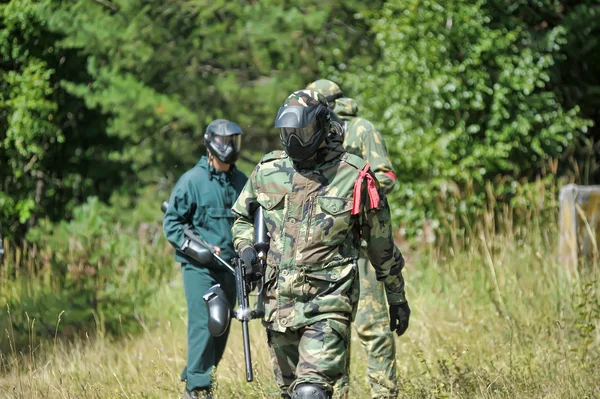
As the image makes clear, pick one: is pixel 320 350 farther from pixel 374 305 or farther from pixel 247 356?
pixel 374 305

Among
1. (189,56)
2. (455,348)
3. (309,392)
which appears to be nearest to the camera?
(309,392)

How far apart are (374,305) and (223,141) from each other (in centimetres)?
146

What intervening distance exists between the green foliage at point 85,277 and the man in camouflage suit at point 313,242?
368 cm

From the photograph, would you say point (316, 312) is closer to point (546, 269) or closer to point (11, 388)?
point (11, 388)

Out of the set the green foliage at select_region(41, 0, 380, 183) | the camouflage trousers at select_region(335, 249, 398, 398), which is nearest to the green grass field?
the camouflage trousers at select_region(335, 249, 398, 398)

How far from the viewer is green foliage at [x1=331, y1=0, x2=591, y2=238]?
9781 mm

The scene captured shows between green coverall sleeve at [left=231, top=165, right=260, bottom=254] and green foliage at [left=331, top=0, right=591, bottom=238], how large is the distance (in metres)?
5.29

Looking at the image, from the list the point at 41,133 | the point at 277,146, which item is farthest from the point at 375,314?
the point at 277,146

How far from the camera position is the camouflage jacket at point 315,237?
13.9ft

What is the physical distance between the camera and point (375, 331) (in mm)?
5582

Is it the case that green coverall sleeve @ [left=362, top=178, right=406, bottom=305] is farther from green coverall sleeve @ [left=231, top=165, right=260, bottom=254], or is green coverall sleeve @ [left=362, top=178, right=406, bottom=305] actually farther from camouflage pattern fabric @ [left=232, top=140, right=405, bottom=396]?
green coverall sleeve @ [left=231, top=165, right=260, bottom=254]

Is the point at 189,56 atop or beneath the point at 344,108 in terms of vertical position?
atop

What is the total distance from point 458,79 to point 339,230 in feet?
19.6

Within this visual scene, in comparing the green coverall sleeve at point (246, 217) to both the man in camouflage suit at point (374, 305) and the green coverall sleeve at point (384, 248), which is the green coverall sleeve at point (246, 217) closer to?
the green coverall sleeve at point (384, 248)
